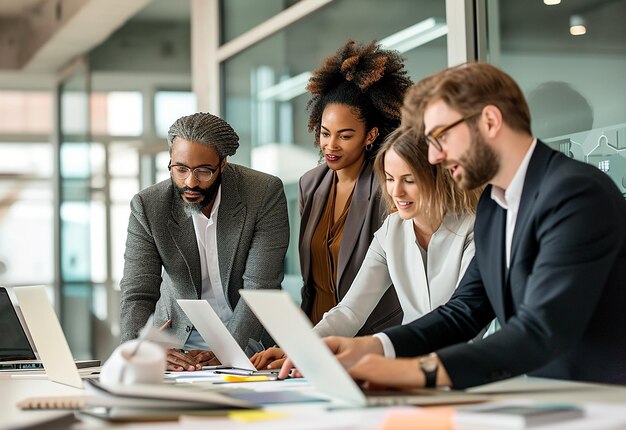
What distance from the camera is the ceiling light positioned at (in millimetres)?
3447

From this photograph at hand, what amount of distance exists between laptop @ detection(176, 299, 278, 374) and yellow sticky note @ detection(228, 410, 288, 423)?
2.93 ft

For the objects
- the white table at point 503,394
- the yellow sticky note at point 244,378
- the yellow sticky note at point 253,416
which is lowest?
the yellow sticky note at point 244,378

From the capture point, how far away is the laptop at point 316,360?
164cm

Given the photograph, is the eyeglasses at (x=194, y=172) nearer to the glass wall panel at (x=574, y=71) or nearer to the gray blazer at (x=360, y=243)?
the gray blazer at (x=360, y=243)

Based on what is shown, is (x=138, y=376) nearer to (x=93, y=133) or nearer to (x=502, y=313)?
(x=502, y=313)

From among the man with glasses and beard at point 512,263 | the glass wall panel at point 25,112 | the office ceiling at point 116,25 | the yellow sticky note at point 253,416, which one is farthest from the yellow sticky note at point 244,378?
the glass wall panel at point 25,112

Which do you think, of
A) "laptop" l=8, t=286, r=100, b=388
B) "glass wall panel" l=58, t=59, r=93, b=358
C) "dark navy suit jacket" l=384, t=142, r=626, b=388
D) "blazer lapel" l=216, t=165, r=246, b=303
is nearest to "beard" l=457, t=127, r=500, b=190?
"dark navy suit jacket" l=384, t=142, r=626, b=388

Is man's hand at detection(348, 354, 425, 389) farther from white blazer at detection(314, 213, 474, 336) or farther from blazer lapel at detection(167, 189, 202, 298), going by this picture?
blazer lapel at detection(167, 189, 202, 298)

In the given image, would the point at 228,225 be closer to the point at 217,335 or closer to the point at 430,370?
the point at 217,335

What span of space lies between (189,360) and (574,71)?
5.69 feet

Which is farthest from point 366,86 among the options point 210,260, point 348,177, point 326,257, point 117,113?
point 117,113

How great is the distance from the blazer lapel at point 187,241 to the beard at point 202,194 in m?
0.04

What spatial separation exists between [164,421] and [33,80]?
380 inches

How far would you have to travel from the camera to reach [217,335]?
8.73ft
